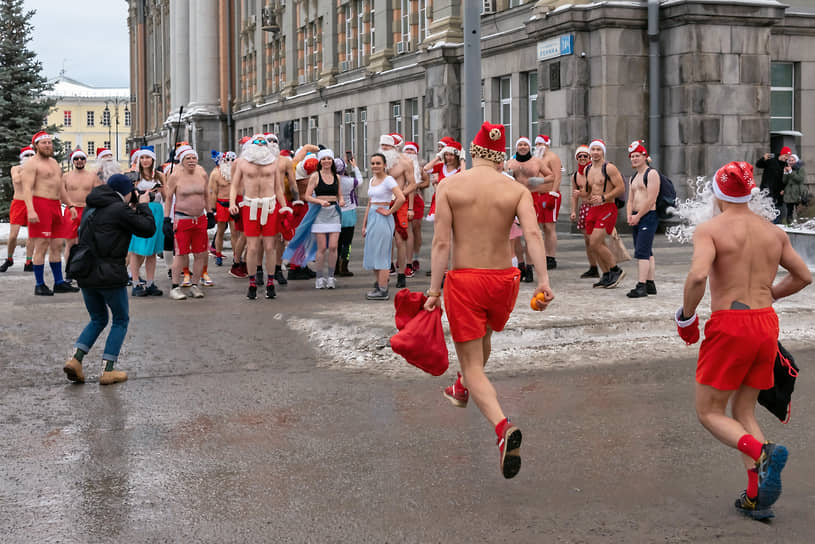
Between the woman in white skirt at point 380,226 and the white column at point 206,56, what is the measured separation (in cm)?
5740

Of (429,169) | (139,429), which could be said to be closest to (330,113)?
(429,169)

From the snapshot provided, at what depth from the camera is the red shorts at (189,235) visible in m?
13.5

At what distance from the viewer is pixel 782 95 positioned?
84.4 feet

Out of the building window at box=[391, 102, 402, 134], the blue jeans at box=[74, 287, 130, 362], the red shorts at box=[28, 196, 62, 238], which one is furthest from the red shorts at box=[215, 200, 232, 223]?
the building window at box=[391, 102, 402, 134]

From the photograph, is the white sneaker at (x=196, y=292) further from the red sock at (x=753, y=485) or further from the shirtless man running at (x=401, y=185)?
the red sock at (x=753, y=485)

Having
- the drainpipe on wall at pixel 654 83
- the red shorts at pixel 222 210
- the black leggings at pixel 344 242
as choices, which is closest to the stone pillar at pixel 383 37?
the drainpipe on wall at pixel 654 83

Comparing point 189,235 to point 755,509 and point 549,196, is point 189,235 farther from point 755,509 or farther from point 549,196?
point 755,509

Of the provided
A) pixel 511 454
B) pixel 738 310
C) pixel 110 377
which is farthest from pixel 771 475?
pixel 110 377

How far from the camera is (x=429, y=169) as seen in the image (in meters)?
16.5

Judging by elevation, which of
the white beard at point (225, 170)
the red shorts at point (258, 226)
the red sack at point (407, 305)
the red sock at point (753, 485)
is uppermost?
the white beard at point (225, 170)

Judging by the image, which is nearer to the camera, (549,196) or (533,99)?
(549,196)

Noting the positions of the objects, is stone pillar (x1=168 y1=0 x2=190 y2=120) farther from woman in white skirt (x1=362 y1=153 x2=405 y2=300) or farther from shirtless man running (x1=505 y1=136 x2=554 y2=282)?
woman in white skirt (x1=362 y1=153 x2=405 y2=300)

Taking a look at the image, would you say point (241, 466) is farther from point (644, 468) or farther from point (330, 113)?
point (330, 113)

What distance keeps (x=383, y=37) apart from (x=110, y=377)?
1246 inches
